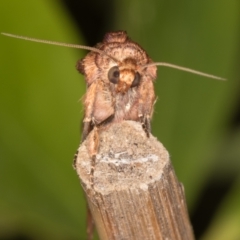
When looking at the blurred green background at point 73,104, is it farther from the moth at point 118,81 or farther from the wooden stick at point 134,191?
the wooden stick at point 134,191

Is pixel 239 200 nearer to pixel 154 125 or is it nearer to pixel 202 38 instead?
pixel 154 125

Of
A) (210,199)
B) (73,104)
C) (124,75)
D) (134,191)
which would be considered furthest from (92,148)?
(210,199)

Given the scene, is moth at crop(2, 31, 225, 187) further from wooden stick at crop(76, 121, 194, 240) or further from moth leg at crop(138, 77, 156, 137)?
wooden stick at crop(76, 121, 194, 240)

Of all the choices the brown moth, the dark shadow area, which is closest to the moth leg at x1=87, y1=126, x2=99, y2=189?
the brown moth

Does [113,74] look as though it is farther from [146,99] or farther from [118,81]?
[146,99]

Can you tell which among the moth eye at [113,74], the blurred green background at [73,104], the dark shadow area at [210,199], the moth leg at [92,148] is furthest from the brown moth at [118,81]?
the dark shadow area at [210,199]
